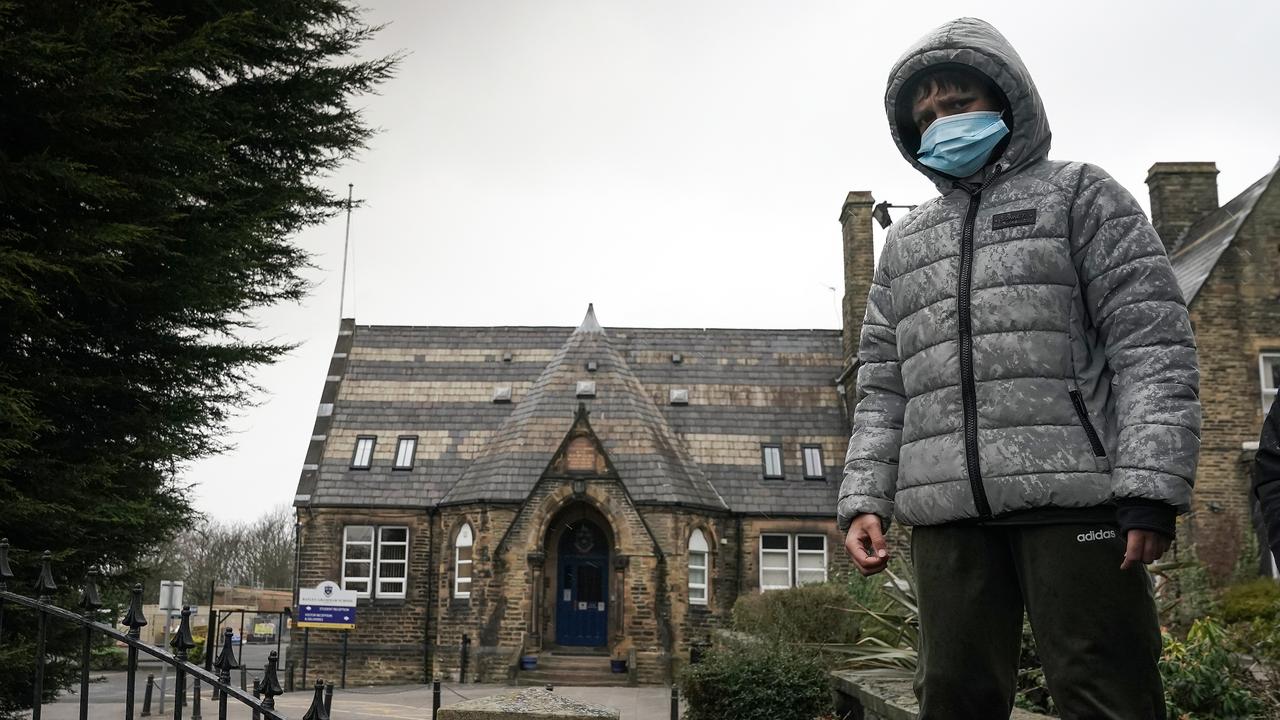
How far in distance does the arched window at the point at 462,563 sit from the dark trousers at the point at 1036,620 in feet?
79.5

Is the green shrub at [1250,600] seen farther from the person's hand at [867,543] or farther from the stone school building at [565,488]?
the person's hand at [867,543]

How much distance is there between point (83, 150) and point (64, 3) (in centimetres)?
113

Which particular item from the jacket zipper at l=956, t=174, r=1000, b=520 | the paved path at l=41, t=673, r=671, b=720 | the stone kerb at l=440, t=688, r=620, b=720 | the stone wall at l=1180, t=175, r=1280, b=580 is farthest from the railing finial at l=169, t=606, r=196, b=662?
the stone wall at l=1180, t=175, r=1280, b=580

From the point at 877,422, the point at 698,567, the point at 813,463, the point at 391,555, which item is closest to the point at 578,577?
the point at 698,567

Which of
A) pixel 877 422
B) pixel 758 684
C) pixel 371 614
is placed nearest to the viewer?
pixel 877 422

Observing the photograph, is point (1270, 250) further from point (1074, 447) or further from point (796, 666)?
point (1074, 447)

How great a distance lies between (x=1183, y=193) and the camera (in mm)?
28188

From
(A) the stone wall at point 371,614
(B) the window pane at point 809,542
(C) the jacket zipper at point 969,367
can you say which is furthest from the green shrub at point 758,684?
(A) the stone wall at point 371,614

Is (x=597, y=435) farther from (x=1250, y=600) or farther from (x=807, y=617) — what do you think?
(x=1250, y=600)

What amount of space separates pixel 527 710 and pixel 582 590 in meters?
16.8

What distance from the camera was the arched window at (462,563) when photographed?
2683 centimetres

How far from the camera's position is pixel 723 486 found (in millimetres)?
29266

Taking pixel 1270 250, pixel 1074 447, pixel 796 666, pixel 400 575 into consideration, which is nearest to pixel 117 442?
pixel 796 666

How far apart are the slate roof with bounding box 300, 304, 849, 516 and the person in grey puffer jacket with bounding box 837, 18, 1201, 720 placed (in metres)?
23.0
